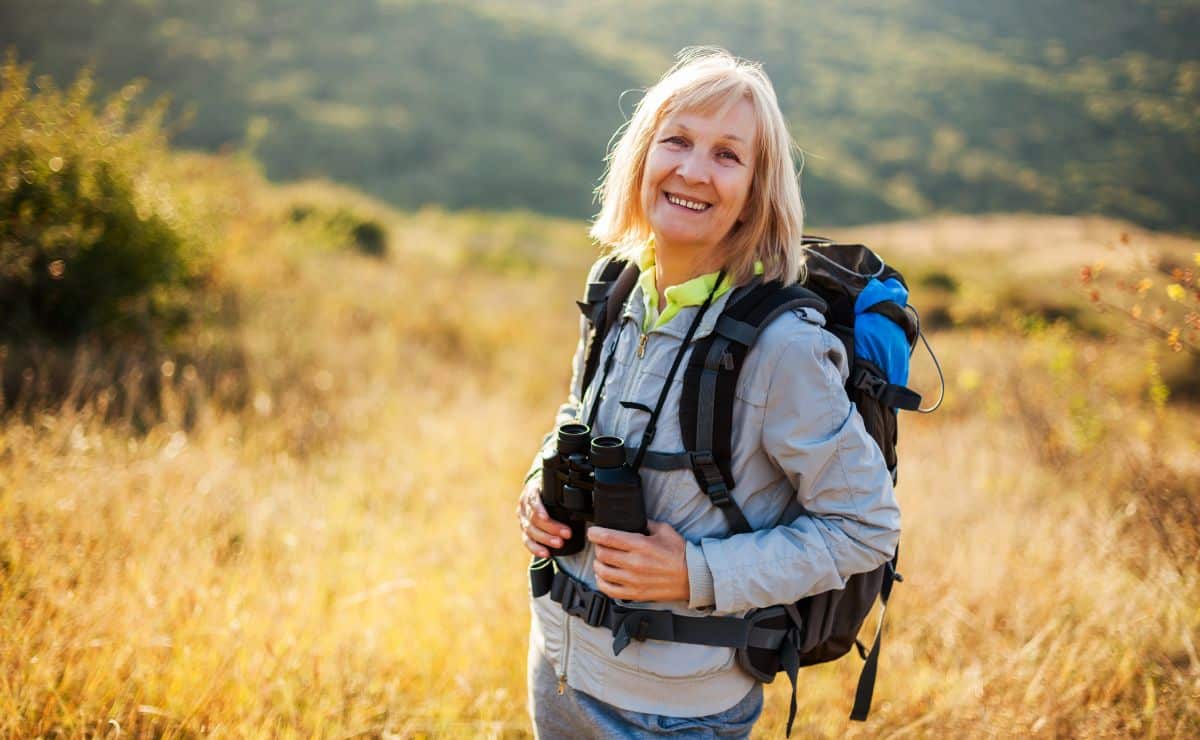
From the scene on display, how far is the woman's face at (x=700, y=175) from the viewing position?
1594 millimetres

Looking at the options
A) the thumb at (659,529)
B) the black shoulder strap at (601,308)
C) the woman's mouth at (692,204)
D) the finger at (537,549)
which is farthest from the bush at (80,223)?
the thumb at (659,529)

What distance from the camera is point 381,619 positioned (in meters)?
3.11

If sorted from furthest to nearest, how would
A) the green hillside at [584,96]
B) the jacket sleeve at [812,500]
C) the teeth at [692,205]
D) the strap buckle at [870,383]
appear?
the green hillside at [584,96], the teeth at [692,205], the strap buckle at [870,383], the jacket sleeve at [812,500]

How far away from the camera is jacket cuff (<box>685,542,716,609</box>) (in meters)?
1.48

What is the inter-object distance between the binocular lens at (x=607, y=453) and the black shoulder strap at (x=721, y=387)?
14 cm

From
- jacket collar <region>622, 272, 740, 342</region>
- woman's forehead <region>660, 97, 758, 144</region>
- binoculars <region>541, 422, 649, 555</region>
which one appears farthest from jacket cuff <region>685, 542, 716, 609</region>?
woman's forehead <region>660, 97, 758, 144</region>

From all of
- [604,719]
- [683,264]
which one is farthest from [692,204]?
[604,719]

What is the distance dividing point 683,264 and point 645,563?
0.69 meters

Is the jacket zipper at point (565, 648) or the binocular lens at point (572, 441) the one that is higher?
the binocular lens at point (572, 441)

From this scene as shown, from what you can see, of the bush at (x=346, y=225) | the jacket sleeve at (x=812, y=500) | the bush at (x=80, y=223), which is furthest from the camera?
the bush at (x=346, y=225)

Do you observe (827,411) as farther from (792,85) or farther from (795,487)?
(792,85)

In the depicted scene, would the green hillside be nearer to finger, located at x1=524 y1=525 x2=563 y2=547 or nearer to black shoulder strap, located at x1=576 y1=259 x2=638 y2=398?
black shoulder strap, located at x1=576 y1=259 x2=638 y2=398

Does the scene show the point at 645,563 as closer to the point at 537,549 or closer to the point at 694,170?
the point at 537,549

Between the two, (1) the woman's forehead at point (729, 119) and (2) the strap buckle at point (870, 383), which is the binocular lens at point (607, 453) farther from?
(1) the woman's forehead at point (729, 119)
